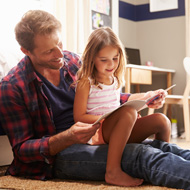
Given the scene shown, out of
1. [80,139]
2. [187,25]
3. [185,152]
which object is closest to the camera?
[80,139]

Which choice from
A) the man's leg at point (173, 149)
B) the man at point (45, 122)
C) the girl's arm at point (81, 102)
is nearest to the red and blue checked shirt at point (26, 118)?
the man at point (45, 122)

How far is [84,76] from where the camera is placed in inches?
60.1

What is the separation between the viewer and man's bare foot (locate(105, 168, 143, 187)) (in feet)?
4.29

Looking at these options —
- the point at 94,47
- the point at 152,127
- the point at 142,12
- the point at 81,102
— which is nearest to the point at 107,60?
the point at 94,47

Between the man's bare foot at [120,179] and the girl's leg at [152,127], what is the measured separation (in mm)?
242

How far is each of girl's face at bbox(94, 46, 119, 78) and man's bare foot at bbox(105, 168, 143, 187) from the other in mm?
415

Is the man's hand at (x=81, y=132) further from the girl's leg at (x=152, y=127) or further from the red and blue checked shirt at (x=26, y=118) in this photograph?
the girl's leg at (x=152, y=127)

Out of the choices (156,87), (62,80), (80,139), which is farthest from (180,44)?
(80,139)

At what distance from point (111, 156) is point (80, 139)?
0.43 feet

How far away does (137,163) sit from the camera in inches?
52.2

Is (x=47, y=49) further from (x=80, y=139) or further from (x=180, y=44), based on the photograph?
(x=180, y=44)

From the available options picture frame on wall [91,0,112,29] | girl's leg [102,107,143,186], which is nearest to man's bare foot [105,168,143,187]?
girl's leg [102,107,143,186]

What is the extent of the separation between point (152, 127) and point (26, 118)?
51 cm

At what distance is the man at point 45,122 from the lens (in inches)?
54.7
